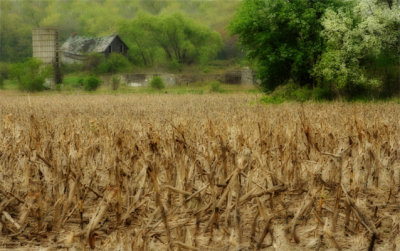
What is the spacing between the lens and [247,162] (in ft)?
14.9

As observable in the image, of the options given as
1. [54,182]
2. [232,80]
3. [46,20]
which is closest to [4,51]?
[46,20]

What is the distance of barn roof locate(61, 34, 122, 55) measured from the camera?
64500 millimetres

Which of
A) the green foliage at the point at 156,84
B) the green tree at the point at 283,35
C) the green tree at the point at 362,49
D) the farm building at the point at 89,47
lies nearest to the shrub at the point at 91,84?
the green foliage at the point at 156,84

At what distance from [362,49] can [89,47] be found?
45584 mm

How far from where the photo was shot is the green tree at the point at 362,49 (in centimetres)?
2678

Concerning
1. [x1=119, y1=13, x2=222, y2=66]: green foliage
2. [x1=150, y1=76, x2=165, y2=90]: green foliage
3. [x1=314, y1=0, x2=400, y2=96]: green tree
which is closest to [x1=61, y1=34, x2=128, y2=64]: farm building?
[x1=119, y1=13, x2=222, y2=66]: green foliage

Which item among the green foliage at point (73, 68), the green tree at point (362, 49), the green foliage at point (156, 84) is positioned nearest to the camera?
the green tree at point (362, 49)

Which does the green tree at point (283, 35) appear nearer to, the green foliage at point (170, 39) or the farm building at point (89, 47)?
the farm building at point (89, 47)

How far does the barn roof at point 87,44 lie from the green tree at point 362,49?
1616 inches

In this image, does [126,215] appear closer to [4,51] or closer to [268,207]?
[268,207]

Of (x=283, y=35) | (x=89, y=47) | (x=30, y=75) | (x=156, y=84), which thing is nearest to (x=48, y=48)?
(x=89, y=47)

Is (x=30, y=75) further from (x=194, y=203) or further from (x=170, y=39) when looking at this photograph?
(x=194, y=203)

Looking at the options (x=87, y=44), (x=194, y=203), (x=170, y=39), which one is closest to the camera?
(x=194, y=203)

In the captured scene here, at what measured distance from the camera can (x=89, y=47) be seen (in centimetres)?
6606
